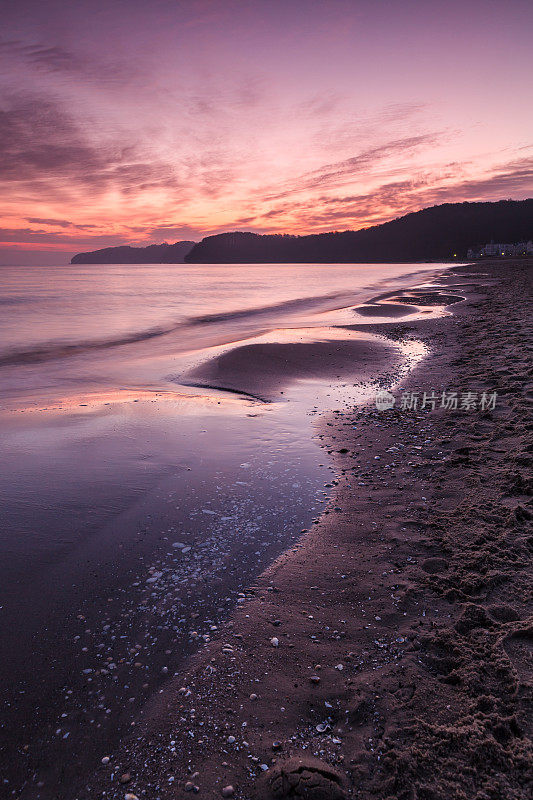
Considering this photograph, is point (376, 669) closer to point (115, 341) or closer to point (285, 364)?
point (285, 364)

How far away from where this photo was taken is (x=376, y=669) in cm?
320

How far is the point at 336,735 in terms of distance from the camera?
9.04ft

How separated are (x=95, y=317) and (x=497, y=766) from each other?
121 feet

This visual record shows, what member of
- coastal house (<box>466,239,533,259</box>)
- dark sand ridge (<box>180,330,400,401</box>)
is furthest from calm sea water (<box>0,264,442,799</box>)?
coastal house (<box>466,239,533,259</box>)

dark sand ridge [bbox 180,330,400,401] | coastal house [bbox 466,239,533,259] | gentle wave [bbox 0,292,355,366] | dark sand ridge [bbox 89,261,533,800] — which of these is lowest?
dark sand ridge [bbox 89,261,533,800]

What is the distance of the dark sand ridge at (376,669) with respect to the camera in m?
2.51

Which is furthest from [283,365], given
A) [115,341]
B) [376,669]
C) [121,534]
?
[115,341]

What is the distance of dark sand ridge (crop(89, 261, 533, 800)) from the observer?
2.51m

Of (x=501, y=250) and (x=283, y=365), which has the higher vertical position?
(x=501, y=250)

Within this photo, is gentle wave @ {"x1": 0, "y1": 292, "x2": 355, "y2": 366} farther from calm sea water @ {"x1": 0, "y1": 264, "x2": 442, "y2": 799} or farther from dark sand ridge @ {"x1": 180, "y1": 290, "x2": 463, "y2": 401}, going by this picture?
dark sand ridge @ {"x1": 180, "y1": 290, "x2": 463, "y2": 401}

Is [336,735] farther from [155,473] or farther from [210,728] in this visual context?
[155,473]

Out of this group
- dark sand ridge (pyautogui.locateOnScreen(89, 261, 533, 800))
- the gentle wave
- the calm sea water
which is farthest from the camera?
the gentle wave

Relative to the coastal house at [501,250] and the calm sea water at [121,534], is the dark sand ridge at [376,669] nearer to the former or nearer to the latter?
the calm sea water at [121,534]

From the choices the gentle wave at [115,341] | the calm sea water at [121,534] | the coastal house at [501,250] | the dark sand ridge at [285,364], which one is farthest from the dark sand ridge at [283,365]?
the coastal house at [501,250]
